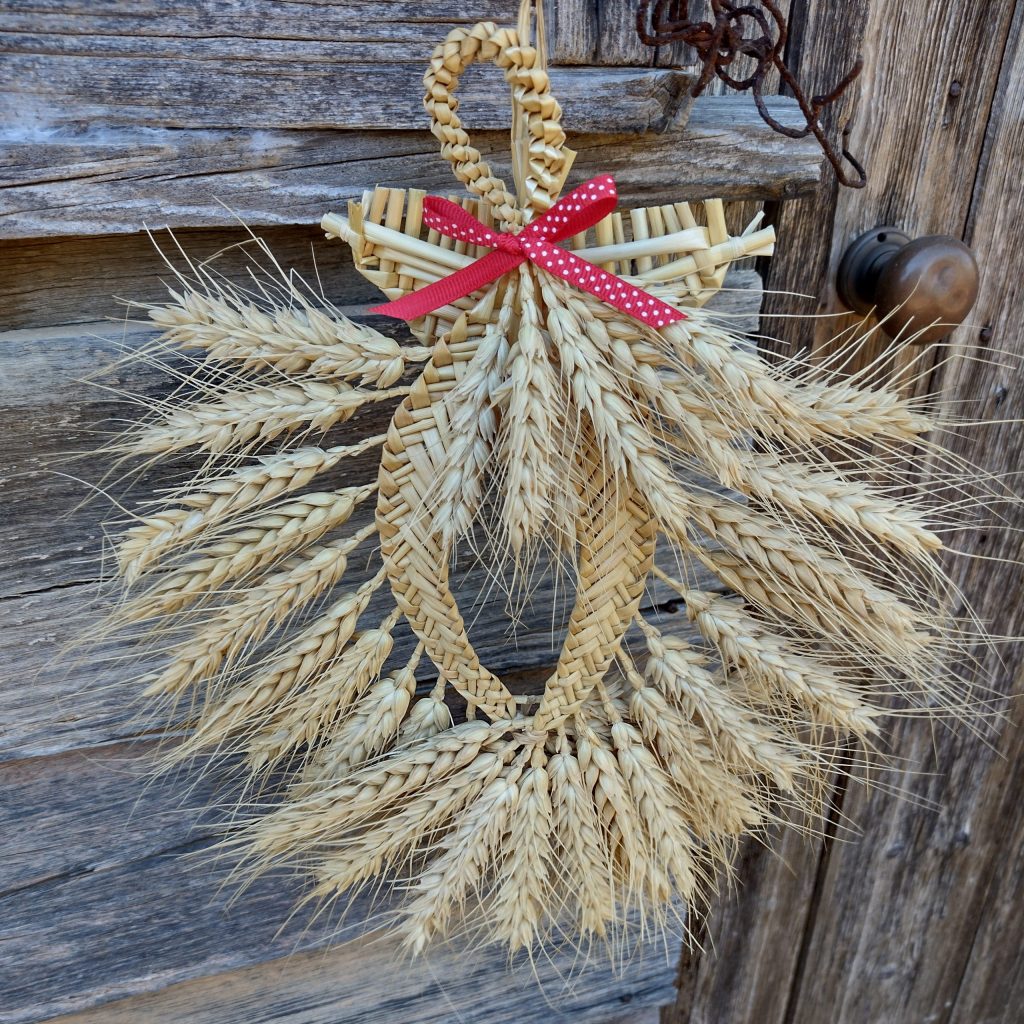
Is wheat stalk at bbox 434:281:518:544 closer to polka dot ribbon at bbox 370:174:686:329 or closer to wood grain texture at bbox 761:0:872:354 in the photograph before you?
polka dot ribbon at bbox 370:174:686:329

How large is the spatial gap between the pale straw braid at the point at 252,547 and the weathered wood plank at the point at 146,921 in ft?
0.70

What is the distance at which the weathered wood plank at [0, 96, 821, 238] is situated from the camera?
54 cm

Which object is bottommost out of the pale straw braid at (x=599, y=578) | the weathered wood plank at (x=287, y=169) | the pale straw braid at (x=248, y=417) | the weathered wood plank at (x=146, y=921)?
the weathered wood plank at (x=146, y=921)

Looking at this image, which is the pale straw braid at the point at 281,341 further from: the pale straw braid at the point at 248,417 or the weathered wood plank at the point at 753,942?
the weathered wood plank at the point at 753,942

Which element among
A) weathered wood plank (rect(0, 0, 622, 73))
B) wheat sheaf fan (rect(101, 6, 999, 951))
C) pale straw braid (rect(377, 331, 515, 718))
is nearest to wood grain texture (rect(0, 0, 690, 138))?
weathered wood plank (rect(0, 0, 622, 73))

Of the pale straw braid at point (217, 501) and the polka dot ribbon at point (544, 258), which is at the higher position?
the polka dot ribbon at point (544, 258)

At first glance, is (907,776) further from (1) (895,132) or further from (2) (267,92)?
(2) (267,92)

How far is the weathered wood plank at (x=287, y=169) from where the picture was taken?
541 mm

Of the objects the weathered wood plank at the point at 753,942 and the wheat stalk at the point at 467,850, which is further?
the weathered wood plank at the point at 753,942

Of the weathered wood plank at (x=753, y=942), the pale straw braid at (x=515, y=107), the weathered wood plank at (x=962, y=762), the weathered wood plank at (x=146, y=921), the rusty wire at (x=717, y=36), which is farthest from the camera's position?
the weathered wood plank at (x=753, y=942)

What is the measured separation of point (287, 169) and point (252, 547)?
276mm

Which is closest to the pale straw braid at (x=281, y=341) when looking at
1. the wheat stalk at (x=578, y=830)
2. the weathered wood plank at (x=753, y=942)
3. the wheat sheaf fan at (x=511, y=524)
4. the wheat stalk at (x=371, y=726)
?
the wheat sheaf fan at (x=511, y=524)

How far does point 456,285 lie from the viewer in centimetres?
51

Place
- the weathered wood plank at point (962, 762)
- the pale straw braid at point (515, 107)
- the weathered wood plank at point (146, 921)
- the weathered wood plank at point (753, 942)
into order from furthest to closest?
1. the weathered wood plank at point (753, 942)
2. the weathered wood plank at point (962, 762)
3. the weathered wood plank at point (146, 921)
4. the pale straw braid at point (515, 107)
